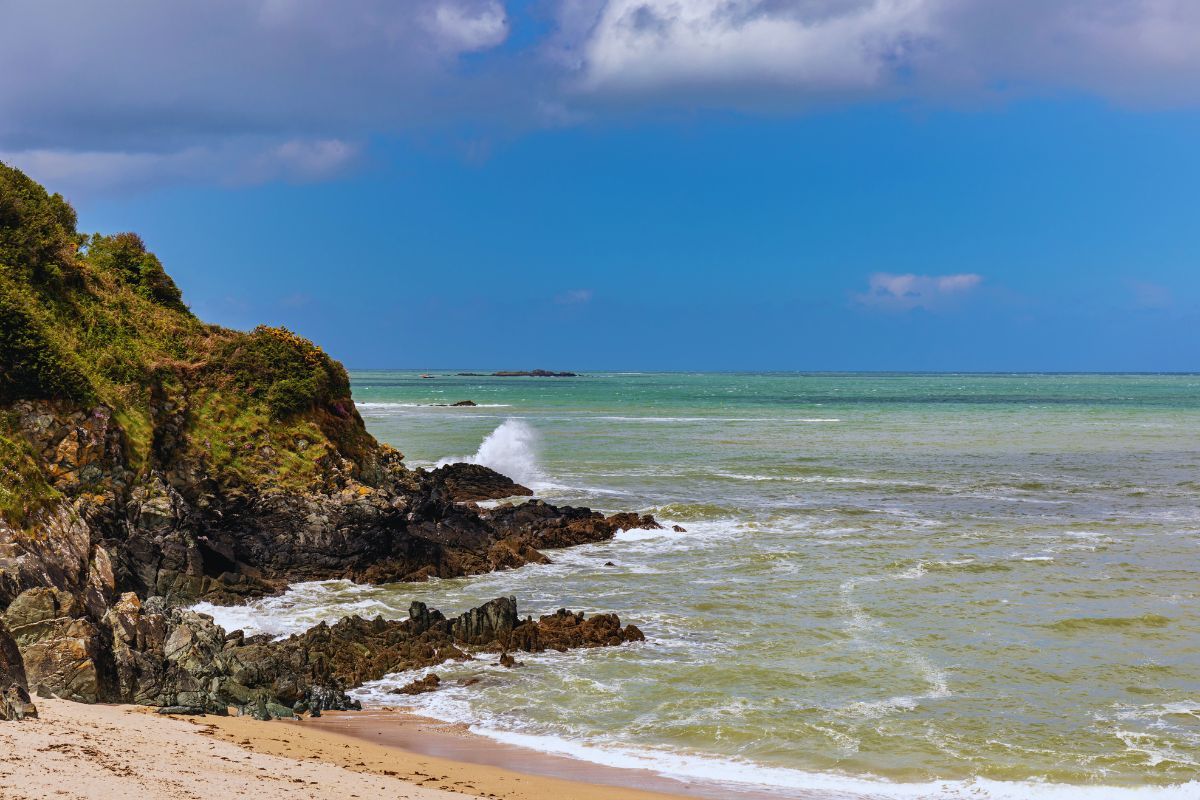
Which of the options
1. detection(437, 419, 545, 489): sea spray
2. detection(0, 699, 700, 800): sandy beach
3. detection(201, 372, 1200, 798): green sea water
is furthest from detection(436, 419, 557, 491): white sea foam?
detection(0, 699, 700, 800): sandy beach

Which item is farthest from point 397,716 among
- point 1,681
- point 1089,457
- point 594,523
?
point 1089,457

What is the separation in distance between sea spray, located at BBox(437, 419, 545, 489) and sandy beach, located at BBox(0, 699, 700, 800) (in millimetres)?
27475

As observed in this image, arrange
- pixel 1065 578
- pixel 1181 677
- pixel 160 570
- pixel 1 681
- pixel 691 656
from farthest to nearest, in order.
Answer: pixel 1065 578 < pixel 160 570 < pixel 691 656 < pixel 1181 677 < pixel 1 681

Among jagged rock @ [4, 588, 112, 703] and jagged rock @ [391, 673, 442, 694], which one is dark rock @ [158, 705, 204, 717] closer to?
jagged rock @ [4, 588, 112, 703]

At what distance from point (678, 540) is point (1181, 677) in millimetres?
14562

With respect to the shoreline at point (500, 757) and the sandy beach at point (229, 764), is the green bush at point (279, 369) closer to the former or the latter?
the shoreline at point (500, 757)

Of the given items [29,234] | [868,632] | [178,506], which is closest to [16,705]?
[178,506]

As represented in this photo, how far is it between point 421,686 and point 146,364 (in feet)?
43.4

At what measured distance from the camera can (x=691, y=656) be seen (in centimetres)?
1722

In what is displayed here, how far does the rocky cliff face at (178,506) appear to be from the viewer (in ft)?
47.2

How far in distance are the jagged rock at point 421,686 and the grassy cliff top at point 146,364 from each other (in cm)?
857

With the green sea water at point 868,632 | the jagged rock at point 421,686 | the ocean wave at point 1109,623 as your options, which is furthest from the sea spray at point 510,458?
the jagged rock at point 421,686

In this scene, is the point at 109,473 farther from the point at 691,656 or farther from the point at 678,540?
the point at 678,540

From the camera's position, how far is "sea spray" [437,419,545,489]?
4362 centimetres
